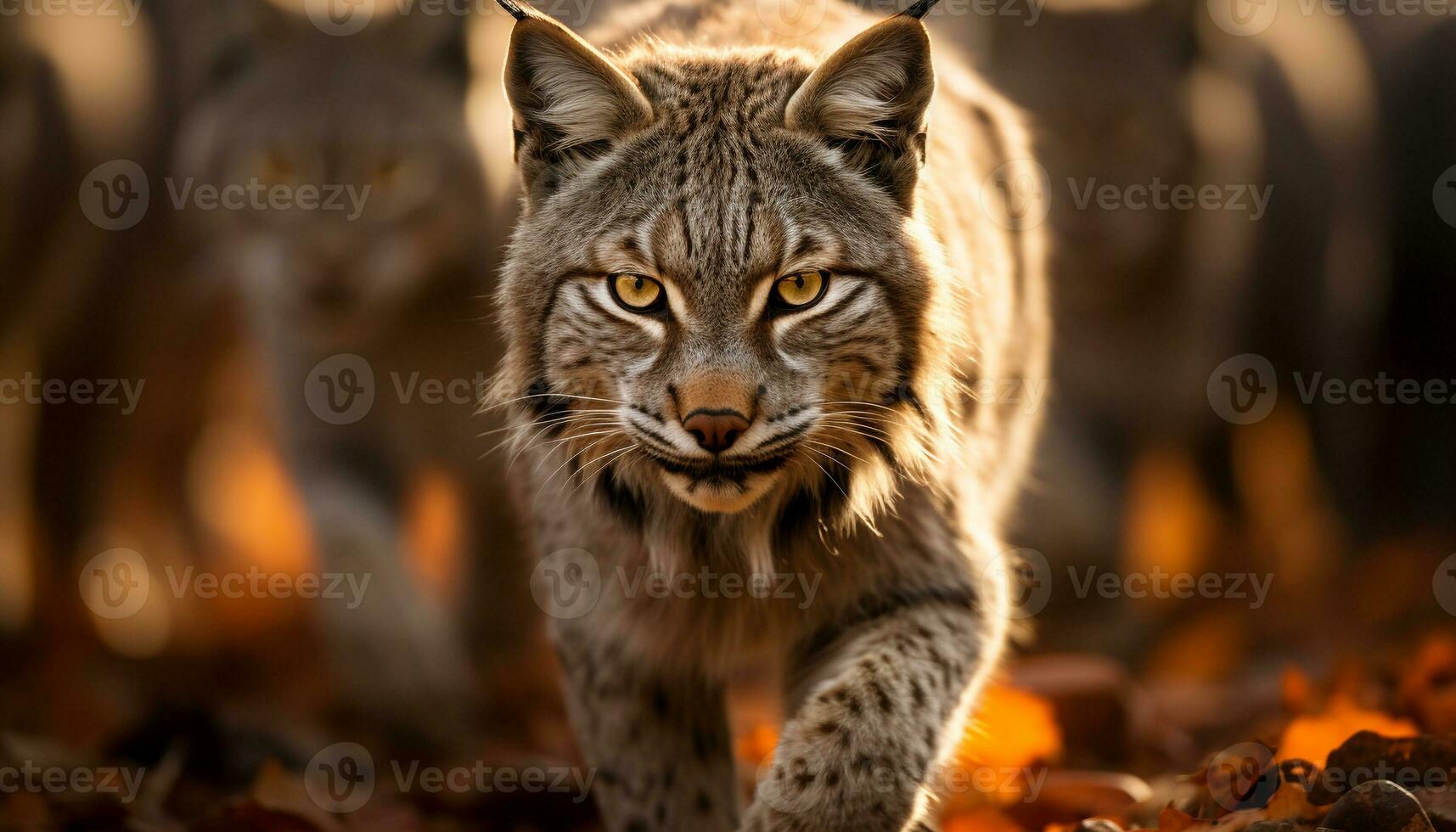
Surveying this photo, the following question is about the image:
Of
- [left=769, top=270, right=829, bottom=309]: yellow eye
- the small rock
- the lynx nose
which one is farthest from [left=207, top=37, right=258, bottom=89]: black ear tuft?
the small rock

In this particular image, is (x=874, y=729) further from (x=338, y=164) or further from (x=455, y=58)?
(x=455, y=58)

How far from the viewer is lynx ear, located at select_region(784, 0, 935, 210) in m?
3.62

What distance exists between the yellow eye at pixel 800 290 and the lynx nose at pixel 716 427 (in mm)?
346

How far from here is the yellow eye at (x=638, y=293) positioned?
11.9ft

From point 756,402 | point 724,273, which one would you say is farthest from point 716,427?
point 724,273

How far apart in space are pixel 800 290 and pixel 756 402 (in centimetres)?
34

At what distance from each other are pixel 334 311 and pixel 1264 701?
3805 millimetres

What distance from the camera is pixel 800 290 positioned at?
3623 millimetres

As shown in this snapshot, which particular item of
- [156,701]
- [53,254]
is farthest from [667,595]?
[53,254]

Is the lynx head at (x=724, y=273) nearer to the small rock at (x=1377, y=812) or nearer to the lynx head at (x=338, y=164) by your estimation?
the small rock at (x=1377, y=812)

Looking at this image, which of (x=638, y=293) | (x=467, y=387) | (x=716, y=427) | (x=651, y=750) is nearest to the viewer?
(x=716, y=427)

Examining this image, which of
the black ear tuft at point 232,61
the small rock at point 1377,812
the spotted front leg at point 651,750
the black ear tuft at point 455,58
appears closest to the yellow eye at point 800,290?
the spotted front leg at point 651,750

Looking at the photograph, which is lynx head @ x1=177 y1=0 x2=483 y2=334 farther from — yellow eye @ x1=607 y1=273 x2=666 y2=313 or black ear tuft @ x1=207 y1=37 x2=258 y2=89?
yellow eye @ x1=607 y1=273 x2=666 y2=313

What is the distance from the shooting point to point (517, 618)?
21.9 ft
